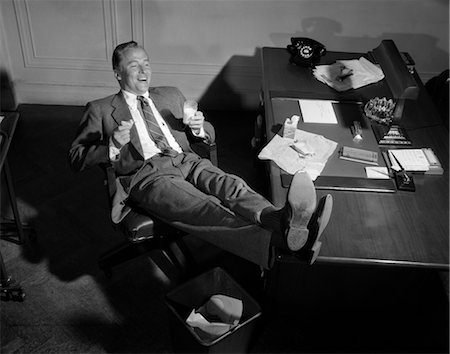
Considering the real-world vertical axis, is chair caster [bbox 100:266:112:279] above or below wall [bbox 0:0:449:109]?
below

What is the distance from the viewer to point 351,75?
3.56 m

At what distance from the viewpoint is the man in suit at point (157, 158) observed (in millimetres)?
2727

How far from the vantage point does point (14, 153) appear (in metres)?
4.09

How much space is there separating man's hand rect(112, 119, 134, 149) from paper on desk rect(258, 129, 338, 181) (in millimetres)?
611

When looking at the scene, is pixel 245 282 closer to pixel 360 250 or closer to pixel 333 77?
pixel 360 250

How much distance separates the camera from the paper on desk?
2.83m

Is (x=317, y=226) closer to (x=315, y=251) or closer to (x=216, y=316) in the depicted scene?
(x=315, y=251)

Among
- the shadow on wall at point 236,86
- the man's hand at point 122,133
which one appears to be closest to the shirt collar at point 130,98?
the man's hand at point 122,133

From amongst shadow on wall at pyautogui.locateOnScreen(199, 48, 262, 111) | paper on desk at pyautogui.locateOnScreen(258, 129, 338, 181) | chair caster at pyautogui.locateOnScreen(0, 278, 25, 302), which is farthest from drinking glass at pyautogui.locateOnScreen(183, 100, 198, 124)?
shadow on wall at pyautogui.locateOnScreen(199, 48, 262, 111)

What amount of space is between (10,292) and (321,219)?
166 cm

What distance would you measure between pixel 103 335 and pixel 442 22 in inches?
121

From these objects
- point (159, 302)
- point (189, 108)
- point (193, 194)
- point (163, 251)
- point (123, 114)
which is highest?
point (189, 108)

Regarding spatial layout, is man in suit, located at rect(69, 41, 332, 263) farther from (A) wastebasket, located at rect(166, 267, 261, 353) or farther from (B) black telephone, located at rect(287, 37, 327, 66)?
(B) black telephone, located at rect(287, 37, 327, 66)

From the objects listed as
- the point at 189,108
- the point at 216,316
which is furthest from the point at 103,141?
the point at 216,316
